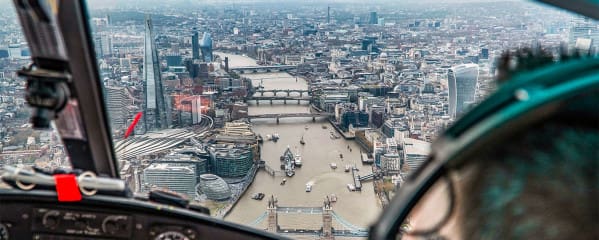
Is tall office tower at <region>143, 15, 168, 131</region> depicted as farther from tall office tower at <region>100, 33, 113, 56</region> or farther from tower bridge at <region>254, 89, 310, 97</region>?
tower bridge at <region>254, 89, 310, 97</region>

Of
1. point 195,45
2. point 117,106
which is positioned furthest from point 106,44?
point 195,45

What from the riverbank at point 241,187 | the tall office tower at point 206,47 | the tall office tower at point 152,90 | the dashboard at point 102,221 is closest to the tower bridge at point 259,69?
the tall office tower at point 206,47

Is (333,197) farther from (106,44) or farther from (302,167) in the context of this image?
(106,44)

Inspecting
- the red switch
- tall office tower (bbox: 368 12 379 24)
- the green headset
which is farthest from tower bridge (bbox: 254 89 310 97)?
the green headset

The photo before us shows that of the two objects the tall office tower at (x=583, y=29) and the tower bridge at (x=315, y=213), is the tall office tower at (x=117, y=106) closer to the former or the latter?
the tower bridge at (x=315, y=213)

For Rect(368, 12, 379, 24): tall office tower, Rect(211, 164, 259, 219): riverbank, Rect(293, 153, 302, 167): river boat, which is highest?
Rect(368, 12, 379, 24): tall office tower

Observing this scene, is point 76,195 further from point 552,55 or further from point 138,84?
point 552,55
